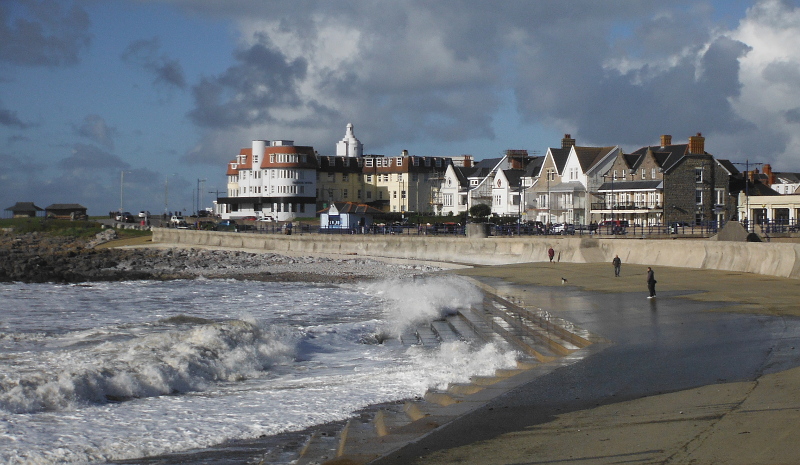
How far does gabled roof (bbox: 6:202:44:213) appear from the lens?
408 feet

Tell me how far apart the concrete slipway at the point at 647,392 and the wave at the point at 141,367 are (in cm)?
479

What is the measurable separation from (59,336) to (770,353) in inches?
593

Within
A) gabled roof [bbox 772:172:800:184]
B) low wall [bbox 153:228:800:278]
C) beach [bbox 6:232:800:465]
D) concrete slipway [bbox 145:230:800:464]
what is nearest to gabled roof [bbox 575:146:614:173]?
low wall [bbox 153:228:800:278]

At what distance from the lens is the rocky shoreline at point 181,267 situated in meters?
43.2

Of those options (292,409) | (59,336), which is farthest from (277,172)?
(292,409)

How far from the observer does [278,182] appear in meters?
101

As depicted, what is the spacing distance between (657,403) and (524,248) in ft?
122

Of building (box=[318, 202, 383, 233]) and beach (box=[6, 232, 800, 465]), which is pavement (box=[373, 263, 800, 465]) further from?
building (box=[318, 202, 383, 233])

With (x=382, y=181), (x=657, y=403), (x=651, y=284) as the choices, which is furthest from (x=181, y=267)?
(x=382, y=181)

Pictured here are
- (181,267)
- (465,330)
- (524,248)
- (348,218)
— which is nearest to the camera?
(465,330)

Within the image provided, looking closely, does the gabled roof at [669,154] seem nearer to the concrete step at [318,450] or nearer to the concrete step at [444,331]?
the concrete step at [444,331]

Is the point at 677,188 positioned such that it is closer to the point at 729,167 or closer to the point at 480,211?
the point at 729,167

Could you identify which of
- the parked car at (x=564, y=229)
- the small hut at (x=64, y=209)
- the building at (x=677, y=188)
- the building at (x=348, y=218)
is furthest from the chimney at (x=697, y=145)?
the small hut at (x=64, y=209)

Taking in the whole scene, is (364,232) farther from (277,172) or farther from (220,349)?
(220,349)
